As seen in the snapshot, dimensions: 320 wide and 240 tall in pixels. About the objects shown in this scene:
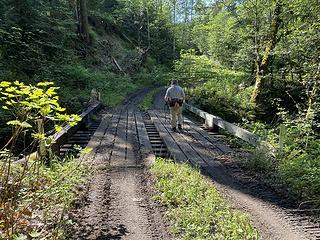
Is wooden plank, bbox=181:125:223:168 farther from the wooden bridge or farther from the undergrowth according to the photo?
the undergrowth

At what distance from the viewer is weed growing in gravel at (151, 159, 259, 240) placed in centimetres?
385

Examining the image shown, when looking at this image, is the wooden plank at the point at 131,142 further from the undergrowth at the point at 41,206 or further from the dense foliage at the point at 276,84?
the dense foliage at the point at 276,84

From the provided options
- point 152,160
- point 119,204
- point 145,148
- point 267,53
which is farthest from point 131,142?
point 267,53

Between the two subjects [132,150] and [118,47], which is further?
[118,47]

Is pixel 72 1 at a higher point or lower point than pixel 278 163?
higher

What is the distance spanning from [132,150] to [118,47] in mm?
33433

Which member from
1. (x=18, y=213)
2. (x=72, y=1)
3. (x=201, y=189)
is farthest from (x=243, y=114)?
(x=72, y=1)

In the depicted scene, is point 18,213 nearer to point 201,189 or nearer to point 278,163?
point 201,189

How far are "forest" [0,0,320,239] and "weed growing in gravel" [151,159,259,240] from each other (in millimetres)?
1429

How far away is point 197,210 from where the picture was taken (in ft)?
14.3

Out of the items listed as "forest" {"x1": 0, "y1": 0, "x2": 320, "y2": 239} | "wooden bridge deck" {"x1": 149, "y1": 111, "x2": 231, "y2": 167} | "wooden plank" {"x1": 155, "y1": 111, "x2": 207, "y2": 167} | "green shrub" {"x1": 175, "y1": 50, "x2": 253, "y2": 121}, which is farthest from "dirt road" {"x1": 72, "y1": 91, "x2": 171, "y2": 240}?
"green shrub" {"x1": 175, "y1": 50, "x2": 253, "y2": 121}

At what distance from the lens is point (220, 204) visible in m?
4.66

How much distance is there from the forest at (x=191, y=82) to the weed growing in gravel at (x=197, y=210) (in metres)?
1.43

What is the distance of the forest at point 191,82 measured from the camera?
4513mm
